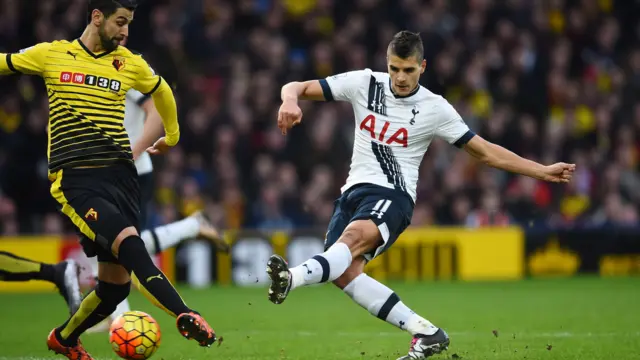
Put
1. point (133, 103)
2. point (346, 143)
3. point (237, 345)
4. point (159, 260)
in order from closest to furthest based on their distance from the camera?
point (237, 345), point (133, 103), point (159, 260), point (346, 143)

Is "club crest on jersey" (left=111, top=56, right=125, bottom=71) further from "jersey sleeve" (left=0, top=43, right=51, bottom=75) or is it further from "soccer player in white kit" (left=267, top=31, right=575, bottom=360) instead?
"soccer player in white kit" (left=267, top=31, right=575, bottom=360)

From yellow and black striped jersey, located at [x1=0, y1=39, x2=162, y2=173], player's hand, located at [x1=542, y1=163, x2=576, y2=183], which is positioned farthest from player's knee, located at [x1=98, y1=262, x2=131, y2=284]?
player's hand, located at [x1=542, y1=163, x2=576, y2=183]

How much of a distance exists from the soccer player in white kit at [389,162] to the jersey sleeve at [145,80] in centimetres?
81

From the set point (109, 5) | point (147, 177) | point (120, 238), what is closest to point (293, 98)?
point (109, 5)

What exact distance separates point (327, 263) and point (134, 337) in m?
1.21

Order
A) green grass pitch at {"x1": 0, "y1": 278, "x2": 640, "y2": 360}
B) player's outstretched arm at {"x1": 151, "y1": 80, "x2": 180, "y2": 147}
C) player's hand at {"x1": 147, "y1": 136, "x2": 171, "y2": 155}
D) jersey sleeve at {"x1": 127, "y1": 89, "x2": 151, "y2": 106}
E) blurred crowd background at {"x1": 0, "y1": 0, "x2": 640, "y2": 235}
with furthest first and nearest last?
blurred crowd background at {"x1": 0, "y1": 0, "x2": 640, "y2": 235} → jersey sleeve at {"x1": 127, "y1": 89, "x2": 151, "y2": 106} → green grass pitch at {"x1": 0, "y1": 278, "x2": 640, "y2": 360} → player's hand at {"x1": 147, "y1": 136, "x2": 171, "y2": 155} → player's outstretched arm at {"x1": 151, "y1": 80, "x2": 180, "y2": 147}

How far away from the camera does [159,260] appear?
14.7 metres

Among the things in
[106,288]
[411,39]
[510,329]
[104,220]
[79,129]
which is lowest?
[510,329]

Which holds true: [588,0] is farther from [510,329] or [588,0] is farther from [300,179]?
[510,329]

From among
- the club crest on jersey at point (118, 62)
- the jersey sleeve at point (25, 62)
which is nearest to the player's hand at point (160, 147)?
the club crest on jersey at point (118, 62)

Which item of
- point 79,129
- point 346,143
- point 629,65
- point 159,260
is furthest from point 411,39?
point 629,65

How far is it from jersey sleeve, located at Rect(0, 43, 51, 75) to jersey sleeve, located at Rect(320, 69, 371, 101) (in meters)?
1.83

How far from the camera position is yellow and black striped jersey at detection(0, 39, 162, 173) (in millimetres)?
6117

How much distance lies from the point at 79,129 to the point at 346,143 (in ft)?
34.2
